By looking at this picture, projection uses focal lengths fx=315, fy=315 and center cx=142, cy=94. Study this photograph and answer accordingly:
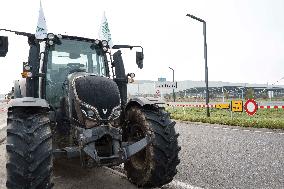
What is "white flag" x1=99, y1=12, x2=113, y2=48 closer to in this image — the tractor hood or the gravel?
the tractor hood

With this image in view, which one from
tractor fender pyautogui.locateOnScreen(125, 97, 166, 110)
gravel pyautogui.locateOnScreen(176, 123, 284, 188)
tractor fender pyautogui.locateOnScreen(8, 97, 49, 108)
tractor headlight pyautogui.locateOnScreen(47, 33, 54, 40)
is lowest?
gravel pyautogui.locateOnScreen(176, 123, 284, 188)

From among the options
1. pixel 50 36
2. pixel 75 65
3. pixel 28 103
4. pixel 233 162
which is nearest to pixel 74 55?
pixel 75 65

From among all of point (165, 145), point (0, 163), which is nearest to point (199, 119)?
point (0, 163)

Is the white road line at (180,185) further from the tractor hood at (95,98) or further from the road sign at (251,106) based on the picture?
the road sign at (251,106)

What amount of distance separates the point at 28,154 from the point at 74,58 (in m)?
2.58

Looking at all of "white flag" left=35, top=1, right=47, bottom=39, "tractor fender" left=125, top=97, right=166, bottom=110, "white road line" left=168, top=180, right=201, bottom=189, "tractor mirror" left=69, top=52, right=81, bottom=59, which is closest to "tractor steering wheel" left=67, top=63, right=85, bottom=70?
"tractor mirror" left=69, top=52, right=81, bottom=59

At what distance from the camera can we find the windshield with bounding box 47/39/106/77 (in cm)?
563

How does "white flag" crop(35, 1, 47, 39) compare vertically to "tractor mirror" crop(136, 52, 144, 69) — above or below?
above

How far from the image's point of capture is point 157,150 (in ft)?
14.9

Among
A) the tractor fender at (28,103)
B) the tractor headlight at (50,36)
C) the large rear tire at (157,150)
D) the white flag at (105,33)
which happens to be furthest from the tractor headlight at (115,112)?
the white flag at (105,33)

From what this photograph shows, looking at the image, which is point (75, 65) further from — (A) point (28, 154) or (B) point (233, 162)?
(B) point (233, 162)

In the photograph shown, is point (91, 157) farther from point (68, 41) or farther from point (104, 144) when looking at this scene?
point (68, 41)

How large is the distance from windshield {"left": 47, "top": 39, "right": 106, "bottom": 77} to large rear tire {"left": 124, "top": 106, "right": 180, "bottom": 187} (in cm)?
148

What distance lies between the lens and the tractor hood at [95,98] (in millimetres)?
4457
